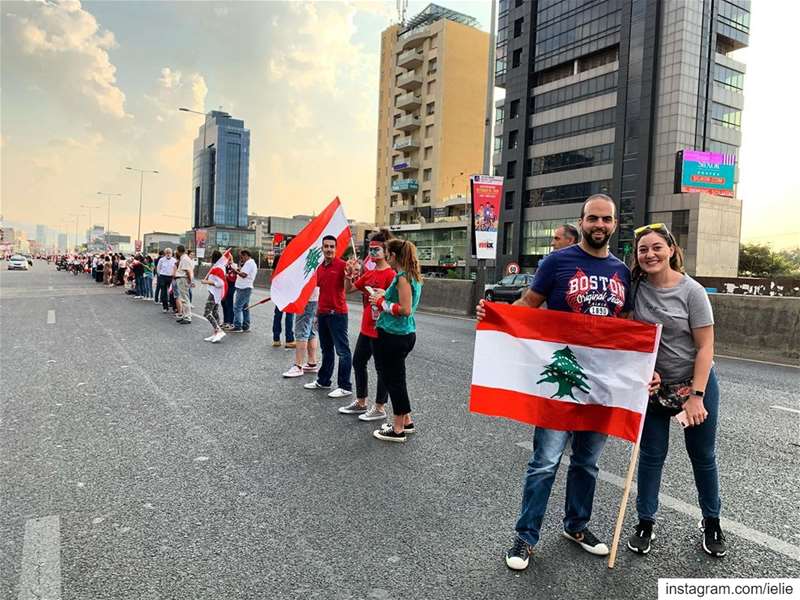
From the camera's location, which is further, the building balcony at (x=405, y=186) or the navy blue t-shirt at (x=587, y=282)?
the building balcony at (x=405, y=186)

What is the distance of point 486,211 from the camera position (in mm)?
17469

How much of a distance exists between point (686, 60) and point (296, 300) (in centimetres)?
6174

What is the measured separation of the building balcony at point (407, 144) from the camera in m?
90.5

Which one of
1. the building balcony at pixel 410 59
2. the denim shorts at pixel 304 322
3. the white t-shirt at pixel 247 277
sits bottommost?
the denim shorts at pixel 304 322

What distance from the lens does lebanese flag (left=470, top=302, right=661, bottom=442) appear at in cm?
327

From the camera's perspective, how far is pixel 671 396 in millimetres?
3264

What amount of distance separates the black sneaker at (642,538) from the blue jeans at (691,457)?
44mm

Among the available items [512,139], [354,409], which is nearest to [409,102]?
[512,139]

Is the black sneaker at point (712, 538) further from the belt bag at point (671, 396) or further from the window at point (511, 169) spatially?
the window at point (511, 169)

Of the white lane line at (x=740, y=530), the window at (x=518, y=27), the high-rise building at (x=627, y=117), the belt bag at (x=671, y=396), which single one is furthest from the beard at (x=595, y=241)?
the window at (x=518, y=27)

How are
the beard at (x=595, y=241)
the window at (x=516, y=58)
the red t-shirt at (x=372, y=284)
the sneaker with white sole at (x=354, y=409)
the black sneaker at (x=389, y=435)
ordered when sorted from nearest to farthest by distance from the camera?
1. the beard at (x=595, y=241)
2. the black sneaker at (x=389, y=435)
3. the red t-shirt at (x=372, y=284)
4. the sneaker with white sole at (x=354, y=409)
5. the window at (x=516, y=58)

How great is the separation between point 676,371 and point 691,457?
534 mm

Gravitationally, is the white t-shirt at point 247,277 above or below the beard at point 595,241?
below

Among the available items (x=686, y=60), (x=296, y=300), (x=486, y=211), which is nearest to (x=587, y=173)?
(x=686, y=60)
